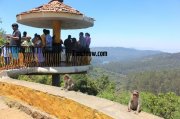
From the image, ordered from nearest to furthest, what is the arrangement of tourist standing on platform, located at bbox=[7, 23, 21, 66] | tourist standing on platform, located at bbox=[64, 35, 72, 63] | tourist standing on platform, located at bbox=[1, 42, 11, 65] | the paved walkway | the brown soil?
the paved walkway < the brown soil < tourist standing on platform, located at bbox=[7, 23, 21, 66] < tourist standing on platform, located at bbox=[1, 42, 11, 65] < tourist standing on platform, located at bbox=[64, 35, 72, 63]

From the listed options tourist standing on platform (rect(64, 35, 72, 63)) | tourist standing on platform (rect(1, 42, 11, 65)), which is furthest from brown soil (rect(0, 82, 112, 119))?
tourist standing on platform (rect(64, 35, 72, 63))

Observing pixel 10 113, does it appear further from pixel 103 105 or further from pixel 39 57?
pixel 39 57

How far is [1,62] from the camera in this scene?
581 inches

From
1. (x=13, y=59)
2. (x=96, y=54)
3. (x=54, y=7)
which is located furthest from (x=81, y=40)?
(x=13, y=59)

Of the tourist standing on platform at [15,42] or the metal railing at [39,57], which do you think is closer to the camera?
the tourist standing on platform at [15,42]

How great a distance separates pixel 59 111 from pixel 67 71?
26.7ft

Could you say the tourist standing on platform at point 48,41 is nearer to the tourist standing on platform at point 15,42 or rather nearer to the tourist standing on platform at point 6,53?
the tourist standing on platform at point 15,42

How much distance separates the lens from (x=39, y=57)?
15.7 metres

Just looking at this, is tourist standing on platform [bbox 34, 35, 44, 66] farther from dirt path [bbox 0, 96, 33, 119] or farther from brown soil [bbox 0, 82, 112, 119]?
dirt path [bbox 0, 96, 33, 119]

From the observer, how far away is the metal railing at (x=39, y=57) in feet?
48.1

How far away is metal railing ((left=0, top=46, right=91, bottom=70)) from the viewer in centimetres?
1465

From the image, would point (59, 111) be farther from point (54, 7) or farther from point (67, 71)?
point (54, 7)

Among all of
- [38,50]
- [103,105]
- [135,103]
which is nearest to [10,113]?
[103,105]

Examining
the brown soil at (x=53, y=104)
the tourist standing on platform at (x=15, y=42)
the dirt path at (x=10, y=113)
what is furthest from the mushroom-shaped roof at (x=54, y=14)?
the dirt path at (x=10, y=113)
